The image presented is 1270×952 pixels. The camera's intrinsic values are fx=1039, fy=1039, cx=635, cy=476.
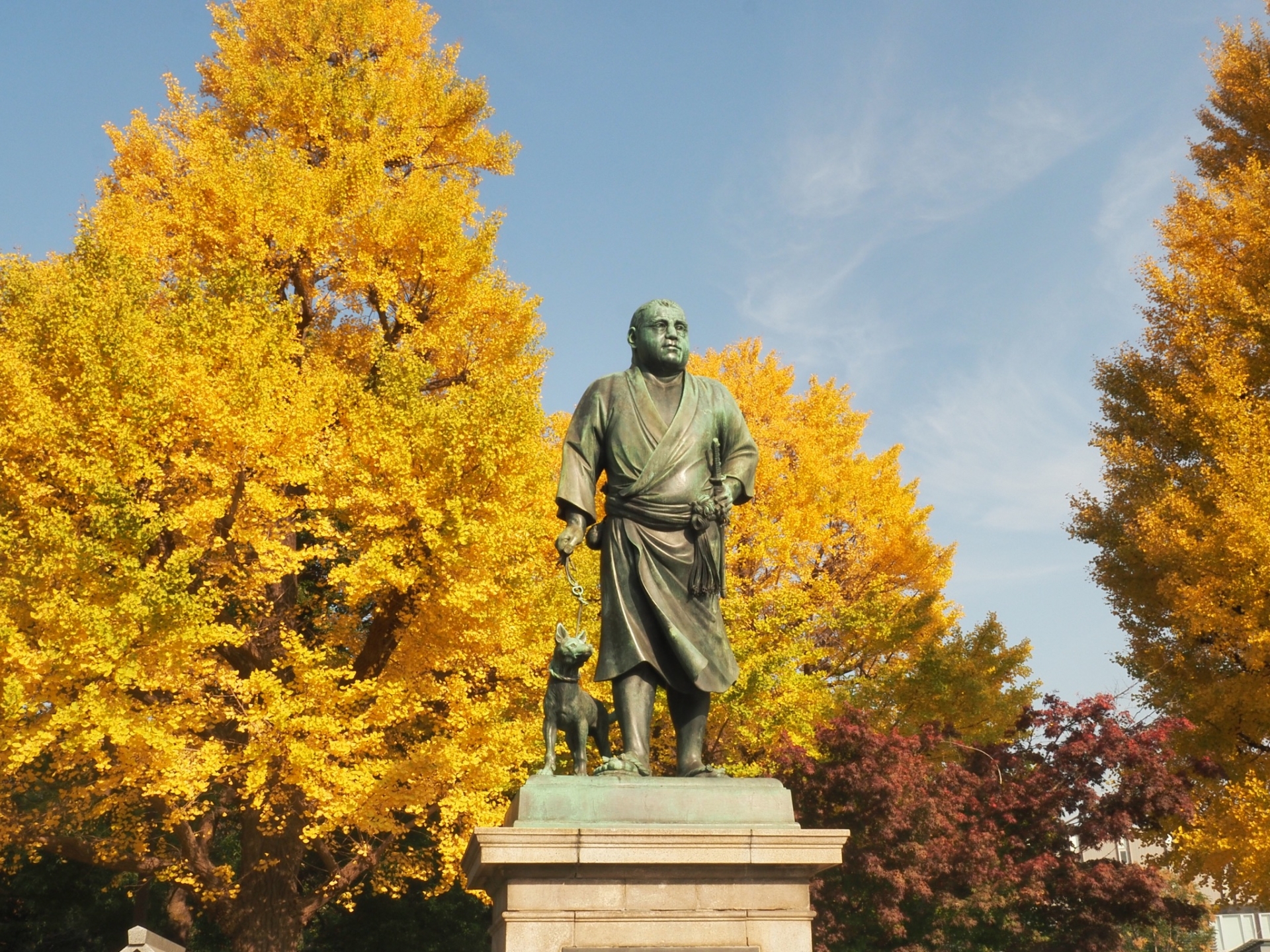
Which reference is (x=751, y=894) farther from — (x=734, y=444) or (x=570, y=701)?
(x=734, y=444)

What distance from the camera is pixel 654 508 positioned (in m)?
5.45

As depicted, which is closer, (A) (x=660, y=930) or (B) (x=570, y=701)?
(A) (x=660, y=930)

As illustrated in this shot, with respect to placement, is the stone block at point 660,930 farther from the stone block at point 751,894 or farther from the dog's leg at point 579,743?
the dog's leg at point 579,743

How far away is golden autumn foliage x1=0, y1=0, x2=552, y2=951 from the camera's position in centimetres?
1027

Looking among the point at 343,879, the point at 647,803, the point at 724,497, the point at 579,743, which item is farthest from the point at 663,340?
the point at 343,879

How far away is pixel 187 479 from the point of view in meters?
11.9

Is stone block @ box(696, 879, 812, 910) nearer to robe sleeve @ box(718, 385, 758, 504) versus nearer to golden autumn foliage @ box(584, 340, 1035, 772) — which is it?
robe sleeve @ box(718, 385, 758, 504)

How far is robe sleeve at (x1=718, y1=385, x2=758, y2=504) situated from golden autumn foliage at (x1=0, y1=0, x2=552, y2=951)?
5831mm

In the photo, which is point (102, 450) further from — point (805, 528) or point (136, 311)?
point (805, 528)

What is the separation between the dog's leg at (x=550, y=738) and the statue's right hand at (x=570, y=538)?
2.64ft

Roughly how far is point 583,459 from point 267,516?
24.4 feet

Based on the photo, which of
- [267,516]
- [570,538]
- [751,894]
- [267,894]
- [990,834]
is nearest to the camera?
[751,894]

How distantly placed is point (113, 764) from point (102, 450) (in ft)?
10.8

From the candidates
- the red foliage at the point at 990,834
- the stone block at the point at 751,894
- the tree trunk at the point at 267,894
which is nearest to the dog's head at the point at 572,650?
the stone block at the point at 751,894
